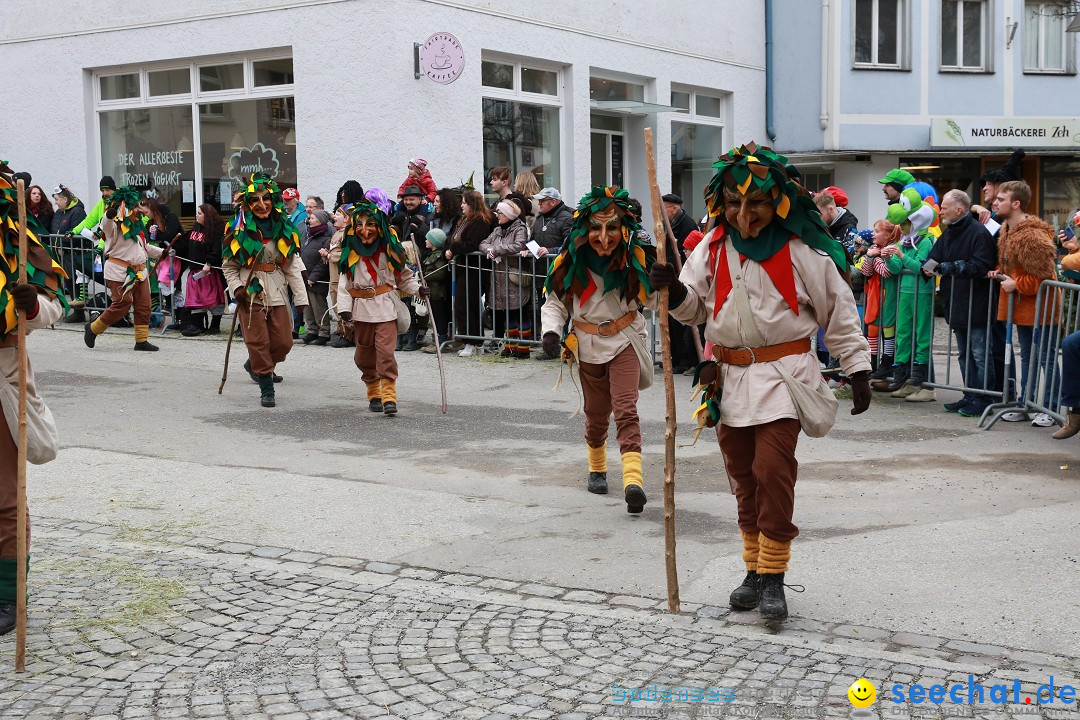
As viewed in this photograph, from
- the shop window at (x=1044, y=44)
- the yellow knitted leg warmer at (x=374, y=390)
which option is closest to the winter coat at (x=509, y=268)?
the yellow knitted leg warmer at (x=374, y=390)

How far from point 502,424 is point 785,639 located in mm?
5554

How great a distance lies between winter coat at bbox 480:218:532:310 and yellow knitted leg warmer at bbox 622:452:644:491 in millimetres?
6476

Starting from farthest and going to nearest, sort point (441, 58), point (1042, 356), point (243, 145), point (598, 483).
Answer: point (243, 145), point (441, 58), point (1042, 356), point (598, 483)

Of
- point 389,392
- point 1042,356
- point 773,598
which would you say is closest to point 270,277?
point 389,392

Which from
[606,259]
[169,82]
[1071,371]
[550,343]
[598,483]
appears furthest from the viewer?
[169,82]

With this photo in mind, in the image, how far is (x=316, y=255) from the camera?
1549 centimetres

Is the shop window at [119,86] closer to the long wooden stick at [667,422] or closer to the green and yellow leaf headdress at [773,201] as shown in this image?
the long wooden stick at [667,422]

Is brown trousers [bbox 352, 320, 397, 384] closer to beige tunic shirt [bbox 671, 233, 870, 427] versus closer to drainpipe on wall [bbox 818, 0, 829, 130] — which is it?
beige tunic shirt [bbox 671, 233, 870, 427]

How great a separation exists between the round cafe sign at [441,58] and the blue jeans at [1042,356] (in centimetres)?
874

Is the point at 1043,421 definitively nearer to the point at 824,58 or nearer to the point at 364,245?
the point at 364,245

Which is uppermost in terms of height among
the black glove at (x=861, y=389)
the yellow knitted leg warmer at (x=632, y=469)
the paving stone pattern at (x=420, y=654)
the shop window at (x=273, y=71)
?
the shop window at (x=273, y=71)

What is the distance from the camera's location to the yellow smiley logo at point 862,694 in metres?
4.46

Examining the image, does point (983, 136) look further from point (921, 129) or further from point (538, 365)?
point (538, 365)

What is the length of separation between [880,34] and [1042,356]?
53.2 ft
